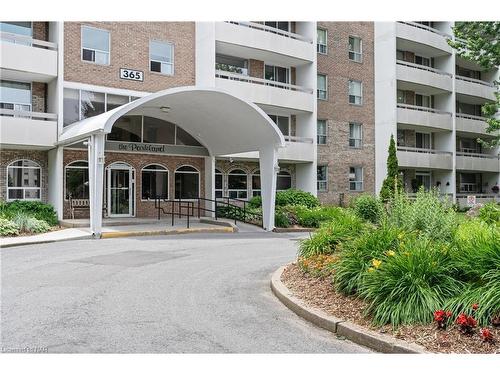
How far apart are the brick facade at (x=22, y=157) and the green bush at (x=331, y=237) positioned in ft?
51.0

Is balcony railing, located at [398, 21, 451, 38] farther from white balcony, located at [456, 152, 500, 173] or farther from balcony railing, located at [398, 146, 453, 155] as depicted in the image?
white balcony, located at [456, 152, 500, 173]

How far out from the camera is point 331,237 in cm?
940

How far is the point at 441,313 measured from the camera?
5.56m

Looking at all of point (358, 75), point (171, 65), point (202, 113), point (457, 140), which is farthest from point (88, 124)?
point (457, 140)

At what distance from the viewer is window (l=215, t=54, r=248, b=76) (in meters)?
27.8

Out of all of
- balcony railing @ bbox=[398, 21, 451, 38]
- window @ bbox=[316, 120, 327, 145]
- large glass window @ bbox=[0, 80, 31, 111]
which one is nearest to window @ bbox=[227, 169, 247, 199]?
window @ bbox=[316, 120, 327, 145]

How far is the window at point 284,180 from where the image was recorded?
98.1ft

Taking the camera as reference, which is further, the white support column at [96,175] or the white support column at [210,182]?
the white support column at [210,182]

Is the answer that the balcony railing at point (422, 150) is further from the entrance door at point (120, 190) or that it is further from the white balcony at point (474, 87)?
the entrance door at point (120, 190)

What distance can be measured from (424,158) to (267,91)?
13.5 meters

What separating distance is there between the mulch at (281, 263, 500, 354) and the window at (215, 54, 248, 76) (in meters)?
20.6

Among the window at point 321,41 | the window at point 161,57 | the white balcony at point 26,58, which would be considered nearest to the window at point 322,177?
the window at point 321,41

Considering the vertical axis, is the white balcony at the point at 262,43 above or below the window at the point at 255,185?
above

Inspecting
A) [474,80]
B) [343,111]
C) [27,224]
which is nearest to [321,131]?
[343,111]
